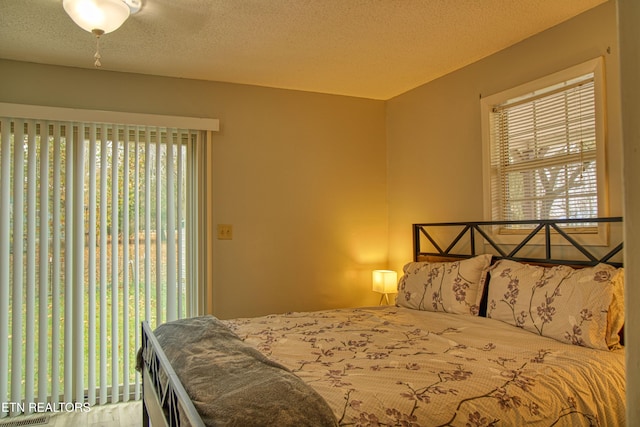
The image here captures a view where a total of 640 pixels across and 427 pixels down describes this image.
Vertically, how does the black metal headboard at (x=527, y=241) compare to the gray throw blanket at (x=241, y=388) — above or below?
above

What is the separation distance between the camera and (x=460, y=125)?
321 cm

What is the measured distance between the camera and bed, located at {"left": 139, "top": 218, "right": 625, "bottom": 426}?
1363 mm

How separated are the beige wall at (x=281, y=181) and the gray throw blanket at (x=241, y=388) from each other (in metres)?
1.64

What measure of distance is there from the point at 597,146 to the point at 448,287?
111 cm

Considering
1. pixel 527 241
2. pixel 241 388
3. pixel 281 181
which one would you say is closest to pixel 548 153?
pixel 527 241

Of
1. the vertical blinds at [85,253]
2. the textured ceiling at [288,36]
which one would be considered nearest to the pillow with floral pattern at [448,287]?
the textured ceiling at [288,36]

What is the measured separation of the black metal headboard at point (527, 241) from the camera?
2242mm

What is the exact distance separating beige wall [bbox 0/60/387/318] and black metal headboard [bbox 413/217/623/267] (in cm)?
67

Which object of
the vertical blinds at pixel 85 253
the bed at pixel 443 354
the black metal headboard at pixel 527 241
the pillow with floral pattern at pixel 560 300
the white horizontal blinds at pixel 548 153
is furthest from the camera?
the vertical blinds at pixel 85 253

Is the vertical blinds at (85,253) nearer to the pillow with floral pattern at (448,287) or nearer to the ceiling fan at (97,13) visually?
the ceiling fan at (97,13)

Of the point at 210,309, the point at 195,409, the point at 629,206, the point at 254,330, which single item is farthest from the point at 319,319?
the point at 629,206

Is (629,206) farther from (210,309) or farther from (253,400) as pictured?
(210,309)

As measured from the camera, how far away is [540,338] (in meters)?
2.04

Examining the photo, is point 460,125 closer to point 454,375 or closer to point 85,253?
point 454,375
